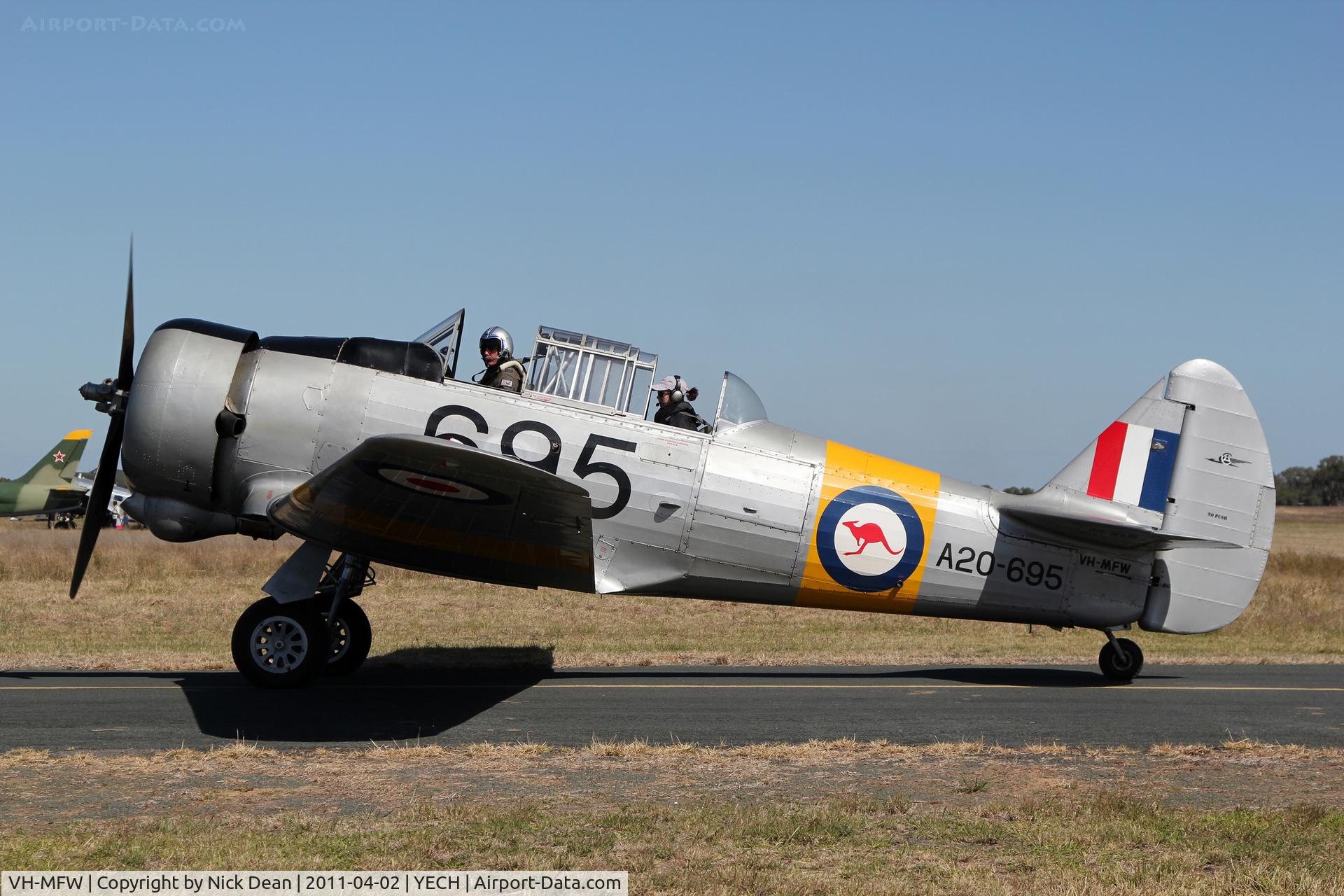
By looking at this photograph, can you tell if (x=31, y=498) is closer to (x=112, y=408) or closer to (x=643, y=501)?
(x=112, y=408)

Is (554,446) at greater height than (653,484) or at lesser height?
greater

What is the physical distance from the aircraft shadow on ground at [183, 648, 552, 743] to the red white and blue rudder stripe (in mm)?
6117

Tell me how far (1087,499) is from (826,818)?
642cm

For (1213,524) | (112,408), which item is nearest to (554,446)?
(112,408)

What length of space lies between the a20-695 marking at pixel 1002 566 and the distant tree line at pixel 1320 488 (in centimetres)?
10168

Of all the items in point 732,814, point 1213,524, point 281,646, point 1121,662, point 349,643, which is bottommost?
point 349,643

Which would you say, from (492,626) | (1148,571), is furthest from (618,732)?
(492,626)

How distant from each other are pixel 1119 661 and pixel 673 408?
5362 mm

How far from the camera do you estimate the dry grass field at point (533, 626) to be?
13.9 meters

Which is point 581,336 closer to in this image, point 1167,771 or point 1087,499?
point 1087,499

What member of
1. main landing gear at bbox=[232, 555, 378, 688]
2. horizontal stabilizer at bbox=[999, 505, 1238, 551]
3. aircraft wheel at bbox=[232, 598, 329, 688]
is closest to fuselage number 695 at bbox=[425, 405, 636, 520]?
main landing gear at bbox=[232, 555, 378, 688]

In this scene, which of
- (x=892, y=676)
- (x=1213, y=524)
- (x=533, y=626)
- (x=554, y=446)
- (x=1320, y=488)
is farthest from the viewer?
(x=1320, y=488)

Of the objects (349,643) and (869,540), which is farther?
(349,643)

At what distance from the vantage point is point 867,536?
10.9m
